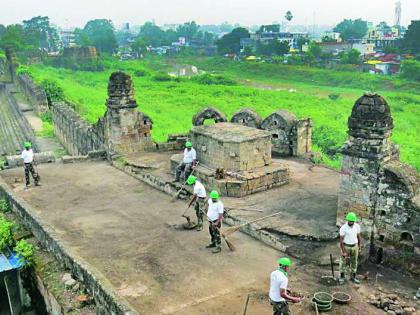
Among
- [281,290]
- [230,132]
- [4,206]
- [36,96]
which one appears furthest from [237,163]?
[36,96]

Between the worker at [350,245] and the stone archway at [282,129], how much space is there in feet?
25.8

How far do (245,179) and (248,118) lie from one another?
15.0 feet

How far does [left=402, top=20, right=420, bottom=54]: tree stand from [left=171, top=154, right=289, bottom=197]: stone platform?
177 ft

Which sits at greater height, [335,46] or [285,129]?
[335,46]

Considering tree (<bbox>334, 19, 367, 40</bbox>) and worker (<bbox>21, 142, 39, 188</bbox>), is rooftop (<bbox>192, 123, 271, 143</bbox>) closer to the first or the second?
worker (<bbox>21, 142, 39, 188</bbox>)

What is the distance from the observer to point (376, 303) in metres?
8.12

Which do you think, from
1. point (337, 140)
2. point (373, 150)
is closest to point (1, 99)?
point (337, 140)

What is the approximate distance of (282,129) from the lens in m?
16.6

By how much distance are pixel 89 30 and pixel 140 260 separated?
505 ft

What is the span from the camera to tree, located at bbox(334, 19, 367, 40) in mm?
120688

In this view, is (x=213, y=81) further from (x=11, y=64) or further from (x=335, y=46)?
(x=335, y=46)

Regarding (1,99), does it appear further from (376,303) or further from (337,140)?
(376,303)

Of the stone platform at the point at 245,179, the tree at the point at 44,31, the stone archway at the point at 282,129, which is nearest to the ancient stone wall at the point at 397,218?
the stone platform at the point at 245,179

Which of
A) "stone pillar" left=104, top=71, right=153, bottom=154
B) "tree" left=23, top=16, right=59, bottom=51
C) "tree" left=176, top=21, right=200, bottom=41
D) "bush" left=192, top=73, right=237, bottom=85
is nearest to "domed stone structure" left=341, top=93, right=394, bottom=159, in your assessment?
"stone pillar" left=104, top=71, right=153, bottom=154
